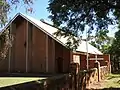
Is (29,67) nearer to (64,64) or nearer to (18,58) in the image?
(18,58)

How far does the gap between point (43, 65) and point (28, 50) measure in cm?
378

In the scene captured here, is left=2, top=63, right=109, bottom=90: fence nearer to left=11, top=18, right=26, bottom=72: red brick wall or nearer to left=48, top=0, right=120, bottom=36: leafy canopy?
left=48, top=0, right=120, bottom=36: leafy canopy

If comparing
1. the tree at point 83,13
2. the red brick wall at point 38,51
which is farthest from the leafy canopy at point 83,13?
the red brick wall at point 38,51

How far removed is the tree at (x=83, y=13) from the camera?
16312 millimetres

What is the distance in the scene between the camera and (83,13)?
56.9ft

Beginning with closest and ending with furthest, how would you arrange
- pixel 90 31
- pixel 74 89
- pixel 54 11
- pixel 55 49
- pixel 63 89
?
1. pixel 63 89
2. pixel 74 89
3. pixel 54 11
4. pixel 90 31
5. pixel 55 49

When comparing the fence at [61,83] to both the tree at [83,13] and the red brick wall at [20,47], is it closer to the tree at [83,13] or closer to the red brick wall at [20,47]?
the tree at [83,13]

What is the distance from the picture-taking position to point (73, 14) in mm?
17406

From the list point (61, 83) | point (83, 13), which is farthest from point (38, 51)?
point (61, 83)

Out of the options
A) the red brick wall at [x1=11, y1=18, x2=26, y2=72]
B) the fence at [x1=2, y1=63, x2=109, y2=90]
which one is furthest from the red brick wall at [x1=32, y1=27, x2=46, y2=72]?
the fence at [x1=2, y1=63, x2=109, y2=90]

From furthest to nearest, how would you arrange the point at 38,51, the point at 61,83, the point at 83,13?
the point at 38,51, the point at 83,13, the point at 61,83

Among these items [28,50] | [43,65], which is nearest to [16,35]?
[28,50]

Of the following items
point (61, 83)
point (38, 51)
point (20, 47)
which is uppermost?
point (20, 47)

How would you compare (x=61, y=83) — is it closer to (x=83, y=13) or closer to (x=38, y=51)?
(x=83, y=13)
